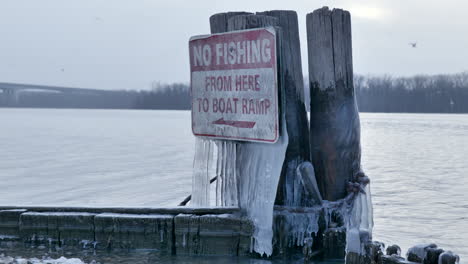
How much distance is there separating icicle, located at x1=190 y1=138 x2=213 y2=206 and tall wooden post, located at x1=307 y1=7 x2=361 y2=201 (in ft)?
4.35

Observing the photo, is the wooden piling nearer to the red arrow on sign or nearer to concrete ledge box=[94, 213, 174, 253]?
the red arrow on sign

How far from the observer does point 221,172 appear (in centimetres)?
701

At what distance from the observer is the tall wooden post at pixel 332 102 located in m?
6.54

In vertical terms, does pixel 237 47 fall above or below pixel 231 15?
below

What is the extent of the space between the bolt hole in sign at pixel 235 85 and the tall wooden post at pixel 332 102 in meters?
0.66

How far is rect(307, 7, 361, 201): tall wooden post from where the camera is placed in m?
6.54

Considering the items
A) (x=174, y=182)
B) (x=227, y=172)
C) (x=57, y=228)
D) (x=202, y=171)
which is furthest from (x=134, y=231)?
(x=174, y=182)

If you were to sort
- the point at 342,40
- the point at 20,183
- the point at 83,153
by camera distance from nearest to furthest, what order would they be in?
the point at 342,40, the point at 20,183, the point at 83,153

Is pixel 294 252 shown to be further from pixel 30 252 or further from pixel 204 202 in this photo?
pixel 30 252

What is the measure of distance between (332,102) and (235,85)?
1114 mm

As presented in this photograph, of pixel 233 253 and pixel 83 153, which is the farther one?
pixel 83 153

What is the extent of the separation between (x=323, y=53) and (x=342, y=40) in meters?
0.25

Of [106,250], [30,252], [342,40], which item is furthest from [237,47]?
[30,252]

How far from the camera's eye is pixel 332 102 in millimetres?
6633
